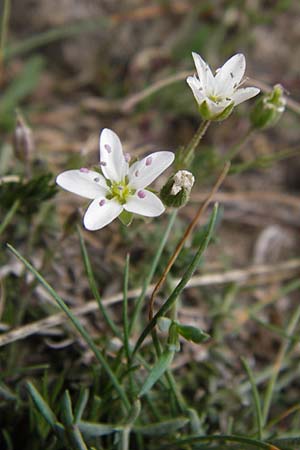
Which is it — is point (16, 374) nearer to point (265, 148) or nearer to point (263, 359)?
point (263, 359)

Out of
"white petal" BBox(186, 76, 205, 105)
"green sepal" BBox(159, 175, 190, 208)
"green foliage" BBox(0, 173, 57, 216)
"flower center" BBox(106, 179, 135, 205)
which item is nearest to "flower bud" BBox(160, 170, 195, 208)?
"green sepal" BBox(159, 175, 190, 208)

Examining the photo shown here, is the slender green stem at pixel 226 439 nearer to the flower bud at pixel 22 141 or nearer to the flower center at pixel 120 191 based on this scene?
the flower center at pixel 120 191

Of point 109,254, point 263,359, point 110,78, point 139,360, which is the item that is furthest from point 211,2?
point 139,360

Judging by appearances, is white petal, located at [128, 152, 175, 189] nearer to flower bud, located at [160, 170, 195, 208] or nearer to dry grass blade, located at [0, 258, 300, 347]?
flower bud, located at [160, 170, 195, 208]

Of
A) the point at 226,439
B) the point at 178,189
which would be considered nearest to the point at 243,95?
the point at 178,189

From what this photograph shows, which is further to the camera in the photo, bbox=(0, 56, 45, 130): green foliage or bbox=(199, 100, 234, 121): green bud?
bbox=(0, 56, 45, 130): green foliage

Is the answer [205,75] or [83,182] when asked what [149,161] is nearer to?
[83,182]

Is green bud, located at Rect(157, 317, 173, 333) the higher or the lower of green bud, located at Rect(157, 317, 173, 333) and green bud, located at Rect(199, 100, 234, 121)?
the lower
